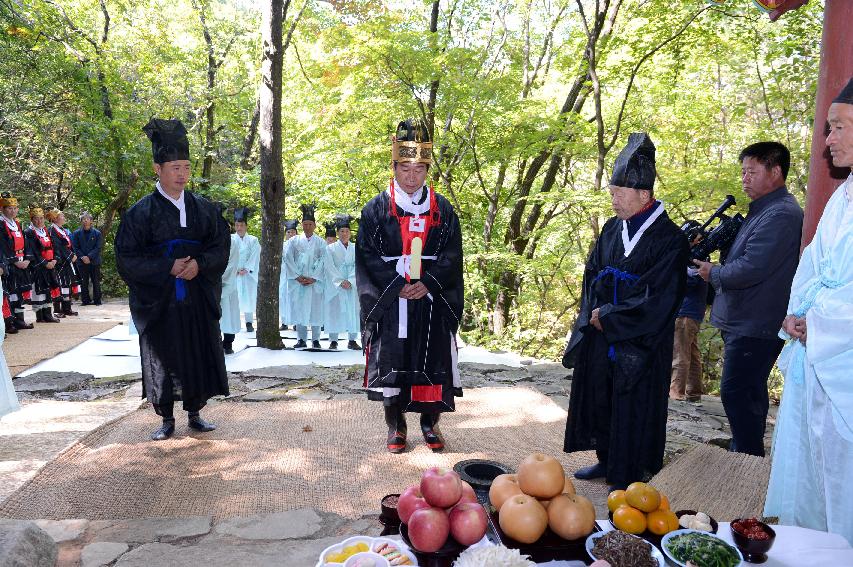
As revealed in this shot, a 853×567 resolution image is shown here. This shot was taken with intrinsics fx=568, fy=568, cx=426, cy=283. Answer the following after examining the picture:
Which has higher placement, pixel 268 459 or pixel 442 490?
pixel 442 490

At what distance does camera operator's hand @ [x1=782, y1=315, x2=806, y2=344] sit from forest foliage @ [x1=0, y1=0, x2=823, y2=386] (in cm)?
692

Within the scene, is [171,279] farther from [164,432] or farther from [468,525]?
[468,525]

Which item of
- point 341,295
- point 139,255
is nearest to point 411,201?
point 139,255

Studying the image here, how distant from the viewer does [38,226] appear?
11.3m

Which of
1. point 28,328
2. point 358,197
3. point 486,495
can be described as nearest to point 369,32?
Answer: point 358,197

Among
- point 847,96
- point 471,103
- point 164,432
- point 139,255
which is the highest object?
point 471,103

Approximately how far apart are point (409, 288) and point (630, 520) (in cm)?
252

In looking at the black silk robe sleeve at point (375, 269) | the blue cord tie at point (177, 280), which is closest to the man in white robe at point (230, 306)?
the blue cord tie at point (177, 280)

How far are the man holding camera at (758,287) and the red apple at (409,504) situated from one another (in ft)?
9.48

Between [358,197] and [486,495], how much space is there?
12.2 metres

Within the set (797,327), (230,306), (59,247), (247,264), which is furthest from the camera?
(59,247)

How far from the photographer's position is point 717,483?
Result: 3.64m

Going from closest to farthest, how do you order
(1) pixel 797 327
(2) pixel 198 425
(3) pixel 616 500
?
(3) pixel 616 500
(1) pixel 797 327
(2) pixel 198 425

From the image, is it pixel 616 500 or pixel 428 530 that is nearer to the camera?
pixel 428 530
